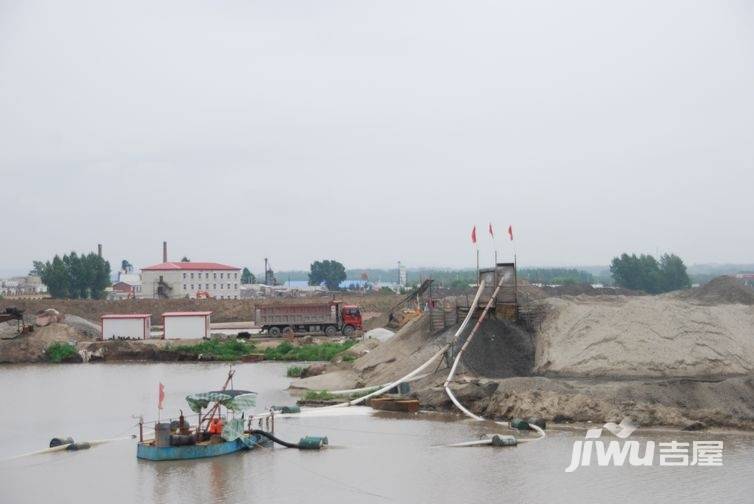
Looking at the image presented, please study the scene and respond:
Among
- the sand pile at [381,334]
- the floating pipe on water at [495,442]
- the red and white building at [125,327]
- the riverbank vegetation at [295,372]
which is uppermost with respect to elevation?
the red and white building at [125,327]

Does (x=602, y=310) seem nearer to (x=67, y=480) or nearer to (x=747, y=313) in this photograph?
(x=747, y=313)

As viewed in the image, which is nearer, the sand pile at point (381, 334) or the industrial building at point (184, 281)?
the sand pile at point (381, 334)

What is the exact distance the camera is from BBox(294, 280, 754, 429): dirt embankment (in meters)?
27.2

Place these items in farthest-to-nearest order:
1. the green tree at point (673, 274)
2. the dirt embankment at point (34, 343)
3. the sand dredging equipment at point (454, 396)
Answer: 1. the green tree at point (673, 274)
2. the dirt embankment at point (34, 343)
3. the sand dredging equipment at point (454, 396)

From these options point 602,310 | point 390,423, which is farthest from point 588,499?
point 602,310

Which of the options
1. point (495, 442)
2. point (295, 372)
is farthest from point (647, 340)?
point (295, 372)

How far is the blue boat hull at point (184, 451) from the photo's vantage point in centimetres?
2316

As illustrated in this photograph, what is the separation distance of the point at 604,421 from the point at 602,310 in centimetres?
675

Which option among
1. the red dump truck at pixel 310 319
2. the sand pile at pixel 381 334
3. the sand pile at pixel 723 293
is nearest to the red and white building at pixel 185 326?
the red dump truck at pixel 310 319

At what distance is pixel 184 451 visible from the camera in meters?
23.2

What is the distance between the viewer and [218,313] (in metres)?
79.5

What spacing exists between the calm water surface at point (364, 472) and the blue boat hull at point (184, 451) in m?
0.23

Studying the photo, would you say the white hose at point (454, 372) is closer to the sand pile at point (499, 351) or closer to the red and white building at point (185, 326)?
the sand pile at point (499, 351)

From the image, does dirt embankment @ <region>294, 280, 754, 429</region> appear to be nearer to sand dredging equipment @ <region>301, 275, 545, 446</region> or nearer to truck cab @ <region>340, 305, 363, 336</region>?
sand dredging equipment @ <region>301, 275, 545, 446</region>
